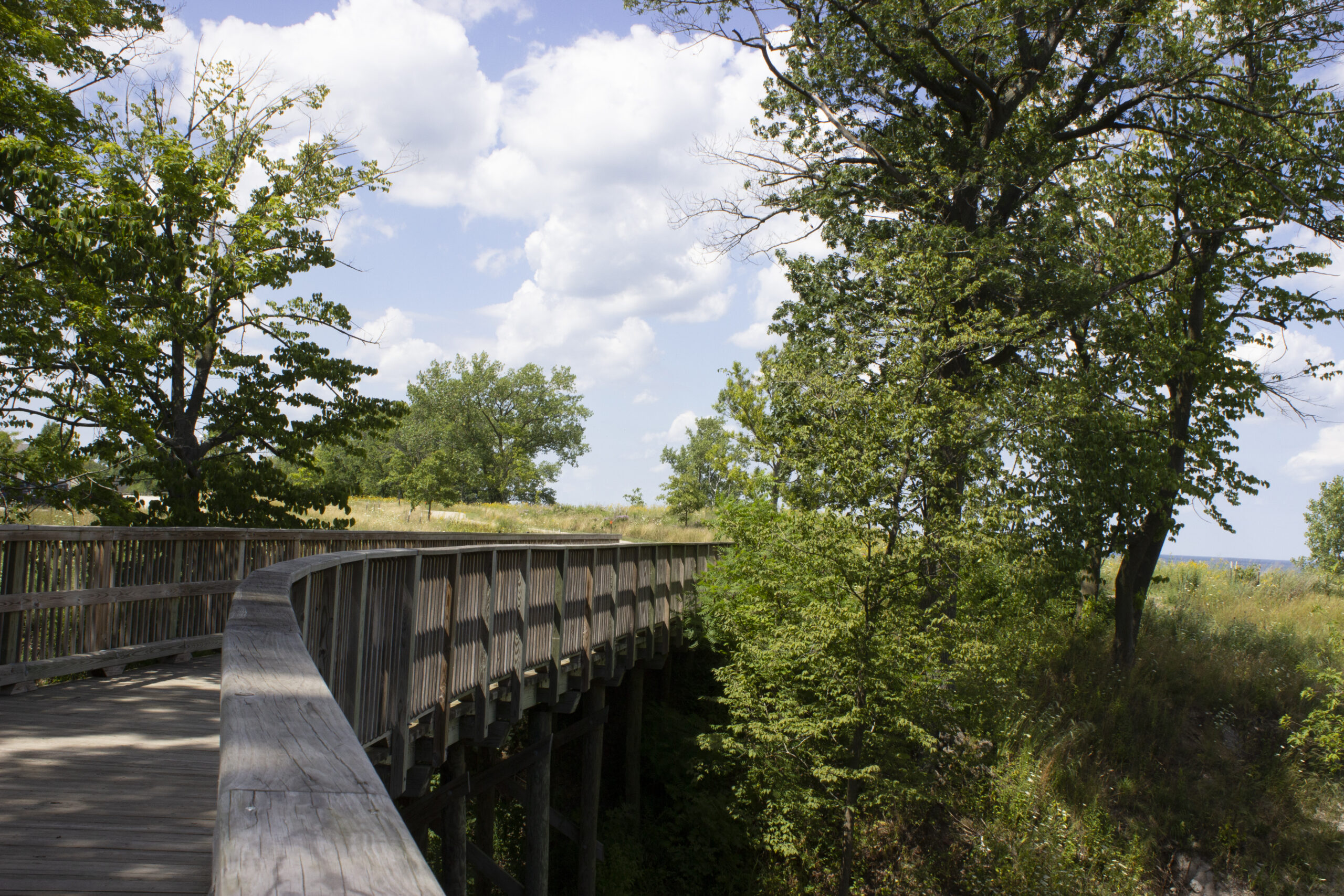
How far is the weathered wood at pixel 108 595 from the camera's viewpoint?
773cm

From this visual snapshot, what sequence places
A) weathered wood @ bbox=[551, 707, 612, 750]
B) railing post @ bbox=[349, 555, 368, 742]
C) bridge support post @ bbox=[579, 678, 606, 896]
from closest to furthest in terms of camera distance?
railing post @ bbox=[349, 555, 368, 742], weathered wood @ bbox=[551, 707, 612, 750], bridge support post @ bbox=[579, 678, 606, 896]

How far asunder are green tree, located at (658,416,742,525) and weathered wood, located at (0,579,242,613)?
23.8m

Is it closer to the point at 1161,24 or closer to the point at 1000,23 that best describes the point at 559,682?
the point at 1000,23

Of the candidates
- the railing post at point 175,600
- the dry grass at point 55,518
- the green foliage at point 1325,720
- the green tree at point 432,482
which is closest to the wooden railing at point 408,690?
the railing post at point 175,600

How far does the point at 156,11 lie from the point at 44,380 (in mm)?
7828

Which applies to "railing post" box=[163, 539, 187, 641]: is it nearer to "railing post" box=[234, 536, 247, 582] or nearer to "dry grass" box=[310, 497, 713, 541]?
"railing post" box=[234, 536, 247, 582]

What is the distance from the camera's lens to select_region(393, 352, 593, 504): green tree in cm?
7069

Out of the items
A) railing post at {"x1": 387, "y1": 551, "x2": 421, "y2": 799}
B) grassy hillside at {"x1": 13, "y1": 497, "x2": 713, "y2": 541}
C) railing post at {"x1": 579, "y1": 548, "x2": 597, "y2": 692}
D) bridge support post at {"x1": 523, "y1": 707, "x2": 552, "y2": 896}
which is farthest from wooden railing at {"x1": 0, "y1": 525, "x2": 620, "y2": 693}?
grassy hillside at {"x1": 13, "y1": 497, "x2": 713, "y2": 541}

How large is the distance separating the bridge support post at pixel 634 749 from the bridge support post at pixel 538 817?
13.9 ft

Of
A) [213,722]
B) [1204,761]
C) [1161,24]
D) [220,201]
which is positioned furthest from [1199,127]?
[213,722]

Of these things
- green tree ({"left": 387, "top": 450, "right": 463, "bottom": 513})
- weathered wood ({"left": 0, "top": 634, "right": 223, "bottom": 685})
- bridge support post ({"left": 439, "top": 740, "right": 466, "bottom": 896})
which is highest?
green tree ({"left": 387, "top": 450, "right": 463, "bottom": 513})

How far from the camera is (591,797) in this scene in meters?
14.8

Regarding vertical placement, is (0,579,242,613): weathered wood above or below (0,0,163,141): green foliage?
below

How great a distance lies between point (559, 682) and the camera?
11055 mm
